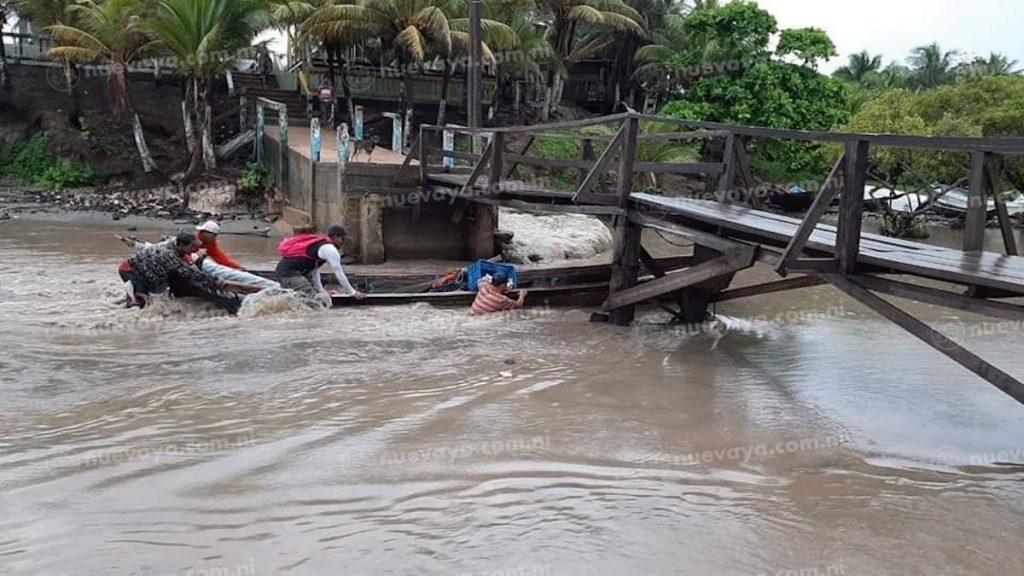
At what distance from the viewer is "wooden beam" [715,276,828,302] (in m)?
8.40

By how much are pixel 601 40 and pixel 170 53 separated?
1466 cm

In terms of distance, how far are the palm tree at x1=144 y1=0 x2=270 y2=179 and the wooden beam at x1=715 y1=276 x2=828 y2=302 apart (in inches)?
494

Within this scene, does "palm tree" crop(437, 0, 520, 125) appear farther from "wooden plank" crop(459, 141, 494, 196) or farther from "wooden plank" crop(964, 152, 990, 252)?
"wooden plank" crop(964, 152, 990, 252)

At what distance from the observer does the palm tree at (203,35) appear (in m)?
17.4

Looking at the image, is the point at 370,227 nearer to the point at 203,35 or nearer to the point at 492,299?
the point at 492,299

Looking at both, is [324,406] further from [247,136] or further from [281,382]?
[247,136]

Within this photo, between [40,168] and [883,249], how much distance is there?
20182 millimetres

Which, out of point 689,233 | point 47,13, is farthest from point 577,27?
point 689,233

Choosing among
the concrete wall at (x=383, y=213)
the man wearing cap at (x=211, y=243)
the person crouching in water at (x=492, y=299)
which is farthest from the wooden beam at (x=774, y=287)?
the man wearing cap at (x=211, y=243)

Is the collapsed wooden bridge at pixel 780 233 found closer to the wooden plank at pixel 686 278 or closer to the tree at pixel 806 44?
the wooden plank at pixel 686 278

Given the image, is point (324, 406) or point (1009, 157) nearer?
Answer: point (324, 406)

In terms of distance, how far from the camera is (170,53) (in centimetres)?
Answer: 1888

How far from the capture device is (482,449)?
5953 mm

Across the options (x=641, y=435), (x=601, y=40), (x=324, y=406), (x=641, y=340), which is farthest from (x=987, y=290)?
(x=601, y=40)
